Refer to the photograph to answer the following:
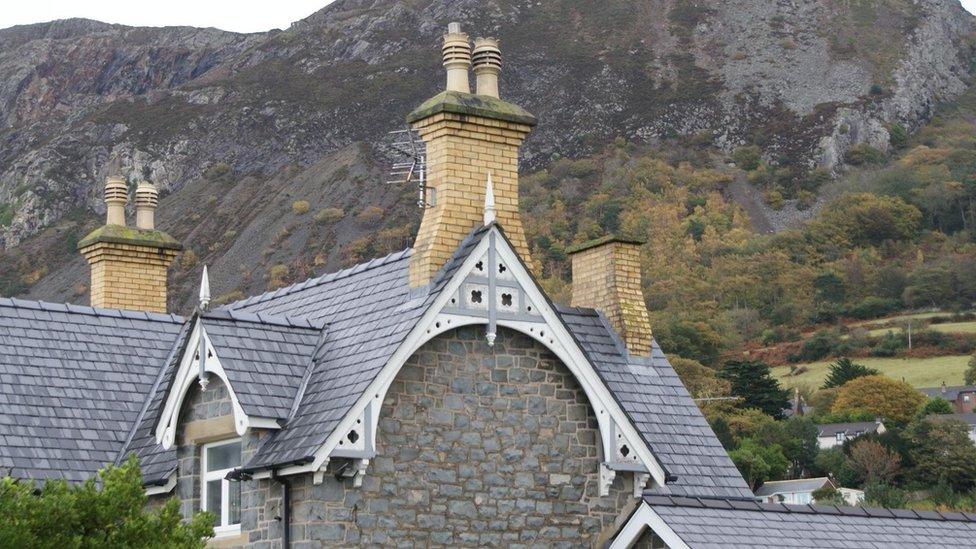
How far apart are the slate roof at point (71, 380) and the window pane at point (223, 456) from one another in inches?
64.3

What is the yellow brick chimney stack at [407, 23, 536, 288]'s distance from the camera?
67.6 ft

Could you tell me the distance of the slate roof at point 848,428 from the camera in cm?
9769

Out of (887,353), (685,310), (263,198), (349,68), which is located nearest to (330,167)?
(263,198)

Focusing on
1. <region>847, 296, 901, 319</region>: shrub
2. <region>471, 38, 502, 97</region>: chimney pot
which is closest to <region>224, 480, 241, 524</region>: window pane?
<region>471, 38, 502, 97</region>: chimney pot

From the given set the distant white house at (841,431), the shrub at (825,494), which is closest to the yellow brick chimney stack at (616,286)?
the shrub at (825,494)

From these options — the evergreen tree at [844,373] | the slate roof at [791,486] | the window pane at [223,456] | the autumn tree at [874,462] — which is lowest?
the window pane at [223,456]

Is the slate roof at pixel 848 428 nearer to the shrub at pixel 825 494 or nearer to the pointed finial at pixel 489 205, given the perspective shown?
the shrub at pixel 825 494

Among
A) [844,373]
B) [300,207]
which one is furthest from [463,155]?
Answer: [300,207]

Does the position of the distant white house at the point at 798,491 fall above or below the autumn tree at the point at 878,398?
below

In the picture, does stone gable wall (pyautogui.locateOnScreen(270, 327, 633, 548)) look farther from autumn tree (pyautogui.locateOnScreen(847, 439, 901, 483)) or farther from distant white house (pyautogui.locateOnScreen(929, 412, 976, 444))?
distant white house (pyautogui.locateOnScreen(929, 412, 976, 444))

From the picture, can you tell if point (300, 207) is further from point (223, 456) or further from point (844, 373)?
point (223, 456)

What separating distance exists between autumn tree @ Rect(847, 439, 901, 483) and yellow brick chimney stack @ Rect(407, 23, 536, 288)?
2670 inches

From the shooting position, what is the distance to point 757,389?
338 ft

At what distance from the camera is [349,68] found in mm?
190125
